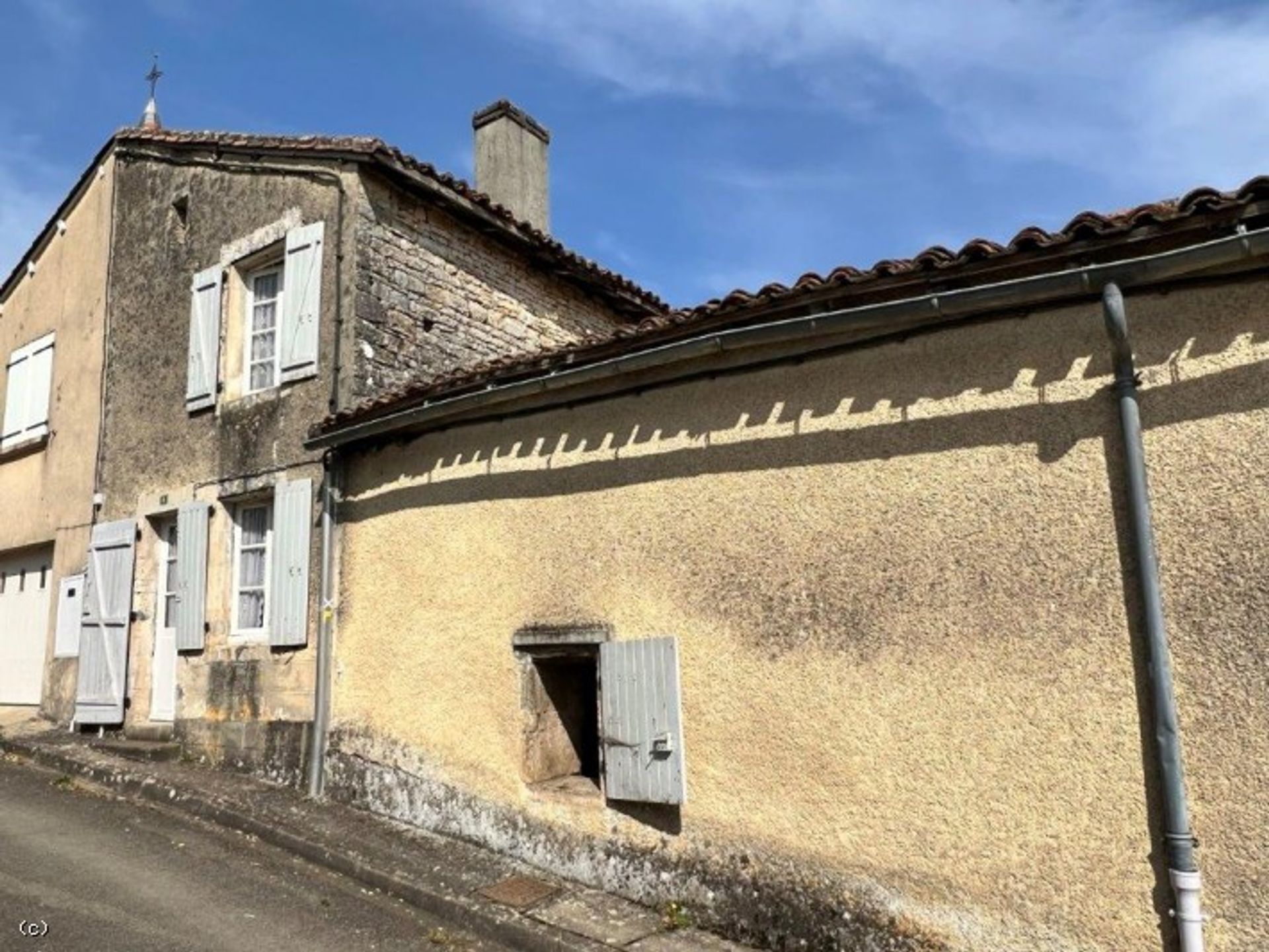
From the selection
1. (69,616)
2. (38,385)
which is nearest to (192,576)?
(69,616)

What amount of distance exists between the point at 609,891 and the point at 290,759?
3.28 m

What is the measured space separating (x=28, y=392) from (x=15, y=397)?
0.31m

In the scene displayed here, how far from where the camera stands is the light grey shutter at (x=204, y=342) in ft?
29.0

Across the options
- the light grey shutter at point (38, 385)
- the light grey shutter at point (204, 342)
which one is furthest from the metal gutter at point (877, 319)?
the light grey shutter at point (38, 385)

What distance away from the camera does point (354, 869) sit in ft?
18.8

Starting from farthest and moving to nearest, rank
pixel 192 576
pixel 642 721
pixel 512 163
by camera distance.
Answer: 1. pixel 512 163
2. pixel 192 576
3. pixel 642 721

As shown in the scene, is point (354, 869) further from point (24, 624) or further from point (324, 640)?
point (24, 624)

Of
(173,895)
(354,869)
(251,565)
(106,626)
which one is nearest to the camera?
(173,895)

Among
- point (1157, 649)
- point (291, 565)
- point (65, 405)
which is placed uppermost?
point (65, 405)

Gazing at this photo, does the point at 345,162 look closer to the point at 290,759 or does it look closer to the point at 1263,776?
the point at 290,759

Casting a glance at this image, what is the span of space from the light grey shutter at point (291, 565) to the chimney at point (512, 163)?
4.18 metres

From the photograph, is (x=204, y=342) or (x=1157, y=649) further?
(x=204, y=342)

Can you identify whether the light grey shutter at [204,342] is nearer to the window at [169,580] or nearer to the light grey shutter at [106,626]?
the window at [169,580]

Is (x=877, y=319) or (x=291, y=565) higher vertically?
(x=877, y=319)
